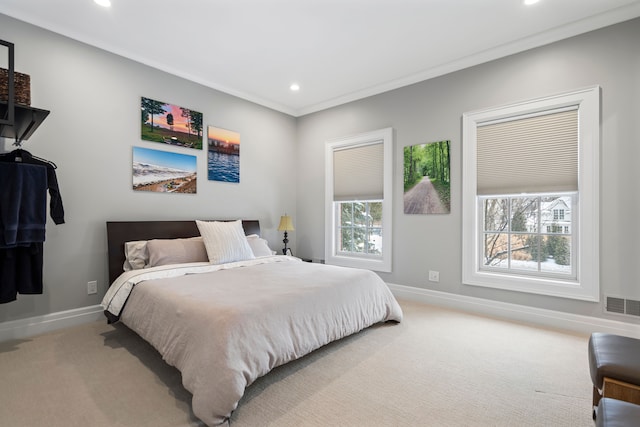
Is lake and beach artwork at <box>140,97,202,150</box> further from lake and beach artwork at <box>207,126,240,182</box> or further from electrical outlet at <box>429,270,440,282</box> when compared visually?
electrical outlet at <box>429,270,440,282</box>

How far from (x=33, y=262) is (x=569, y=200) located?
4.78 meters

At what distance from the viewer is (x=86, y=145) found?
119 inches

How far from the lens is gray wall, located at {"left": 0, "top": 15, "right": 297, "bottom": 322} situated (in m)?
2.78

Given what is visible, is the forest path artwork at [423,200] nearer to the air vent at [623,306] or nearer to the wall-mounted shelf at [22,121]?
the air vent at [623,306]

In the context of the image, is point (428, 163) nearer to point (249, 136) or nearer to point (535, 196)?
point (535, 196)

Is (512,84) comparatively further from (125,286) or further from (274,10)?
(125,286)

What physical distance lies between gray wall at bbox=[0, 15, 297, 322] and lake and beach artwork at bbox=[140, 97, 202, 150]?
0.24 ft

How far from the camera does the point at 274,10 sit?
2609 millimetres

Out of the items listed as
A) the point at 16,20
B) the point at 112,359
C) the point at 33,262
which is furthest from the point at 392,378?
the point at 16,20

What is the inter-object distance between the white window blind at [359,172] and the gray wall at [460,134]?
0.82 ft

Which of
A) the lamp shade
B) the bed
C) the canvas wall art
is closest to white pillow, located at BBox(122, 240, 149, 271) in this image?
the bed

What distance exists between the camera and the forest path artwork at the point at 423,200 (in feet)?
11.9

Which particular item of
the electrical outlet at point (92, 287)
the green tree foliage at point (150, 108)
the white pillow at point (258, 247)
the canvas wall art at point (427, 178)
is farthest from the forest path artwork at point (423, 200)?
the electrical outlet at point (92, 287)

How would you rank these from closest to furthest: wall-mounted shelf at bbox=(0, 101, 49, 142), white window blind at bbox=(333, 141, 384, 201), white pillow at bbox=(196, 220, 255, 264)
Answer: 1. wall-mounted shelf at bbox=(0, 101, 49, 142)
2. white pillow at bbox=(196, 220, 255, 264)
3. white window blind at bbox=(333, 141, 384, 201)
